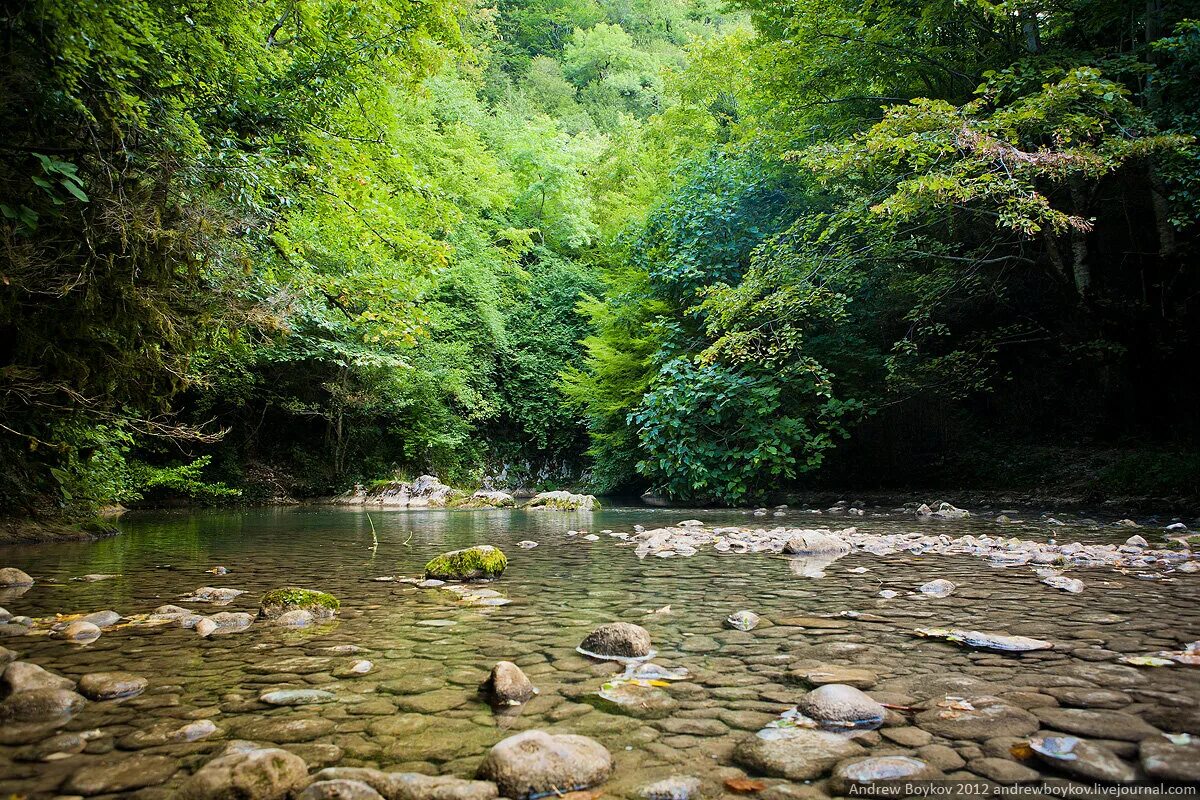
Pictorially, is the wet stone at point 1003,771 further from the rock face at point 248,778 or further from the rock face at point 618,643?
the rock face at point 248,778

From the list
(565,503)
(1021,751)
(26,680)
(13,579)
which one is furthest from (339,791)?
(565,503)

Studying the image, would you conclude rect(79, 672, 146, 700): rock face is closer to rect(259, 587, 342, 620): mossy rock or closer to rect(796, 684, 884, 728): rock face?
rect(259, 587, 342, 620): mossy rock

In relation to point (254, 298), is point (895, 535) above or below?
below

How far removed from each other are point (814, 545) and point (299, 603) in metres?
4.31

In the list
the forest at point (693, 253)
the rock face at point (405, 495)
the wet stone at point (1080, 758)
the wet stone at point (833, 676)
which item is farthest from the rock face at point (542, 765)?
the rock face at point (405, 495)

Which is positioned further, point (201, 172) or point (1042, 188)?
point (1042, 188)

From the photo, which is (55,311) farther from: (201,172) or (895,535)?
(895,535)

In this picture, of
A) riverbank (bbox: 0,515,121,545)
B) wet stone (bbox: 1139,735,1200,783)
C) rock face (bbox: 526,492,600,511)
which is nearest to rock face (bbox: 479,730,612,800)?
wet stone (bbox: 1139,735,1200,783)

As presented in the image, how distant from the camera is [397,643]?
291 centimetres

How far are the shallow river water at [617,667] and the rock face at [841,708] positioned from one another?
0.06 meters

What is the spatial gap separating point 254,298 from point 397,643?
4513mm

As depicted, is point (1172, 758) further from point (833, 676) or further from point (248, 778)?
point (248, 778)

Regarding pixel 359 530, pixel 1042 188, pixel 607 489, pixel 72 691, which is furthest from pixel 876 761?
pixel 607 489

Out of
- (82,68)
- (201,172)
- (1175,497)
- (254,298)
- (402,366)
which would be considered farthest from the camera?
(402,366)
